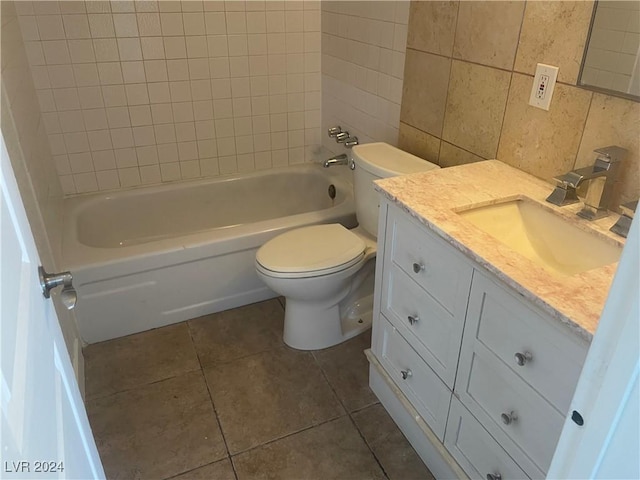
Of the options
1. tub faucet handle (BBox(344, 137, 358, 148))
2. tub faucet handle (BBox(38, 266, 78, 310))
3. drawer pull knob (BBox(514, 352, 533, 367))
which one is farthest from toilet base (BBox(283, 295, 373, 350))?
tub faucet handle (BBox(38, 266, 78, 310))

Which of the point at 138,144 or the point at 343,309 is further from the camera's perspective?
the point at 138,144

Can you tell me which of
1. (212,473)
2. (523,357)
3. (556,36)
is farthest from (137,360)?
(556,36)

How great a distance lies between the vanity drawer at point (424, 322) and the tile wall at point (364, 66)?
907 millimetres

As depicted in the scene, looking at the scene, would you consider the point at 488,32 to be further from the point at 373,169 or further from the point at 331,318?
the point at 331,318

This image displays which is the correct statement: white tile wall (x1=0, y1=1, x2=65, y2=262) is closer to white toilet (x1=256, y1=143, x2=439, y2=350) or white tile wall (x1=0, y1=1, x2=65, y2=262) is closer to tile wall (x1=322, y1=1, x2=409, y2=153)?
white toilet (x1=256, y1=143, x2=439, y2=350)

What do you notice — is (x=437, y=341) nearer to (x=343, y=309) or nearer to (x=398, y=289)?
(x=398, y=289)

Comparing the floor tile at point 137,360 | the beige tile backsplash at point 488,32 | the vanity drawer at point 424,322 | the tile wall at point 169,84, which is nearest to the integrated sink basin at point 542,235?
the vanity drawer at point 424,322

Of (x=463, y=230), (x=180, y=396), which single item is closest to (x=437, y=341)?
(x=463, y=230)

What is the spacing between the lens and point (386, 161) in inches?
77.7

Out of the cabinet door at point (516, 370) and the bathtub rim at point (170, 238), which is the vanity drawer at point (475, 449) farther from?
the bathtub rim at point (170, 238)

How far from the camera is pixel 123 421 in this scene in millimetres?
1832

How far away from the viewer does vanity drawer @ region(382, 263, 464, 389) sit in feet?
4.57

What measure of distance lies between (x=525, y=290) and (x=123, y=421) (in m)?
1.50

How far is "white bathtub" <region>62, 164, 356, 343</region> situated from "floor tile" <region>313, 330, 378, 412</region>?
522 mm
